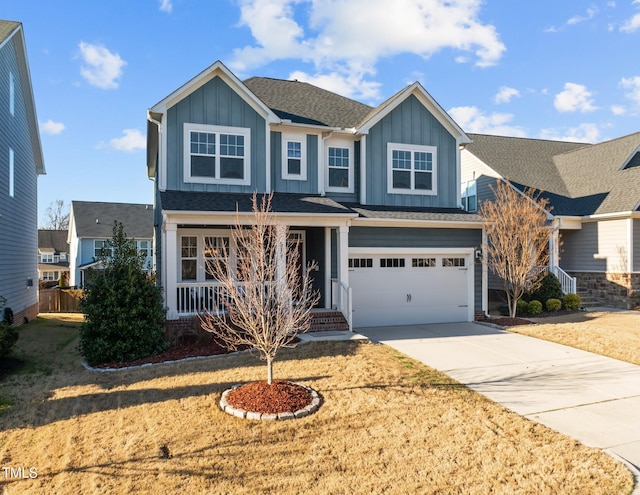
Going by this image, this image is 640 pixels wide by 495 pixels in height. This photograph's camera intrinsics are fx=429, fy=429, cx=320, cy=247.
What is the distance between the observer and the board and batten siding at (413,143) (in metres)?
13.8

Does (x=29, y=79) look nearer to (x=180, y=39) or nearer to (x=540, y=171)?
(x=180, y=39)

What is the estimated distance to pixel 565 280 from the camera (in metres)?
16.7

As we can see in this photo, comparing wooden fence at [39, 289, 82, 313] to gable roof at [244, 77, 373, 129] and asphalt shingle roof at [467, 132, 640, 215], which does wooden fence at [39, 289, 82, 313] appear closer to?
gable roof at [244, 77, 373, 129]

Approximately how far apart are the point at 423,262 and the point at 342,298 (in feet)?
10.6

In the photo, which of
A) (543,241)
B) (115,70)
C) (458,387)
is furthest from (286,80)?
(458,387)

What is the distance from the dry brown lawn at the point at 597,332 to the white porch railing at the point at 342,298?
187 inches

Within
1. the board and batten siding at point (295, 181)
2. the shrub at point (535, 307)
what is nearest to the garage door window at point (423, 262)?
the board and batten siding at point (295, 181)

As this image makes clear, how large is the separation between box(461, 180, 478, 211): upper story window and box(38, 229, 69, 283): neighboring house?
Result: 3609 centimetres

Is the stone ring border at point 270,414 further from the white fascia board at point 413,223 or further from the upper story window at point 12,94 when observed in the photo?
the upper story window at point 12,94

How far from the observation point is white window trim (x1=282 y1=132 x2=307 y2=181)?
13031 mm

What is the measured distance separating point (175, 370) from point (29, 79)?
14196mm

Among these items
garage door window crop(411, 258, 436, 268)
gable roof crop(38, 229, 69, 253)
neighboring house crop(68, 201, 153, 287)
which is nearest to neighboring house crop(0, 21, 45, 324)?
garage door window crop(411, 258, 436, 268)

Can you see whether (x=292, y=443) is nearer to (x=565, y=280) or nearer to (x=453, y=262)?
(x=453, y=262)

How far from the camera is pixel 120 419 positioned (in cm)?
574
